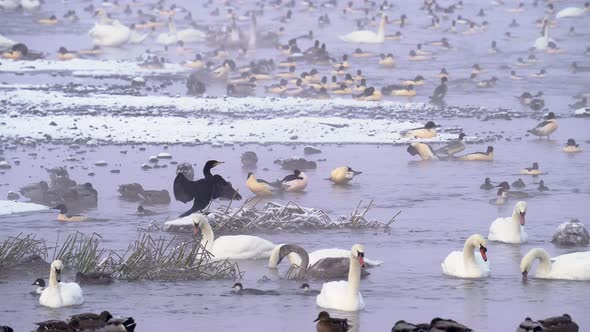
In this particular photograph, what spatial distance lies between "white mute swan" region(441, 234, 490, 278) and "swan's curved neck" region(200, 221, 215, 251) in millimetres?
2633

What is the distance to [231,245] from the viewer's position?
640 inches

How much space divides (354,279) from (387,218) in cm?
563

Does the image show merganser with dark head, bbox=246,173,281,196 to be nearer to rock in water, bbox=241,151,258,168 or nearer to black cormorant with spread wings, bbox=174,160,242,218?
black cormorant with spread wings, bbox=174,160,242,218

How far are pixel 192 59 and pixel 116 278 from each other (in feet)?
87.4

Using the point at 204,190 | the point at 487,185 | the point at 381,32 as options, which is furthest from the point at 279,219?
the point at 381,32

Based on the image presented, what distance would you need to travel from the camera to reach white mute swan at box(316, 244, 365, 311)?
1361 cm

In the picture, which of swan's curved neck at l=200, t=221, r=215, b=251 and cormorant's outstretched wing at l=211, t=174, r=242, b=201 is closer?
swan's curved neck at l=200, t=221, r=215, b=251

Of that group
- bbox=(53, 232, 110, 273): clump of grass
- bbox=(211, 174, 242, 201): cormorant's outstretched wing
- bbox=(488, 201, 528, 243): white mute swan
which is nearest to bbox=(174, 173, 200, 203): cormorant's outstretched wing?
bbox=(211, 174, 242, 201): cormorant's outstretched wing

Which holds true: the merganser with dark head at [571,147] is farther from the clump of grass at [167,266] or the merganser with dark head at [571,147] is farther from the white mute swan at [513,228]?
the clump of grass at [167,266]

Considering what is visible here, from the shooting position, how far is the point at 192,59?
41.5m

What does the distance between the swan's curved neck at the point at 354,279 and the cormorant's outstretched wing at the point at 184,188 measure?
514 cm

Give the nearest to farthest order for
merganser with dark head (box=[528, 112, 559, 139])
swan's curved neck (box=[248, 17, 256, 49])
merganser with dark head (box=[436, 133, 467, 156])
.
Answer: merganser with dark head (box=[436, 133, 467, 156]) → merganser with dark head (box=[528, 112, 559, 139]) → swan's curved neck (box=[248, 17, 256, 49])

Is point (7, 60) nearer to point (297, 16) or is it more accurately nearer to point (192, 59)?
point (192, 59)

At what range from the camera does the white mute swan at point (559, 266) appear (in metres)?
15.2
